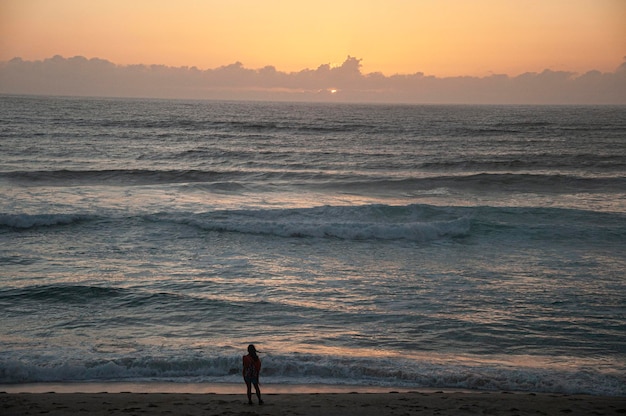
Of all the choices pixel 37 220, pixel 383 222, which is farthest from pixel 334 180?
pixel 37 220

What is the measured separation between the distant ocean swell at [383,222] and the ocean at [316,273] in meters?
0.10

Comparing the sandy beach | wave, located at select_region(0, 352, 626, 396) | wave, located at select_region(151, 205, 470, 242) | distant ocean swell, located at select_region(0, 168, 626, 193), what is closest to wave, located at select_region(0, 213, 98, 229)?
wave, located at select_region(151, 205, 470, 242)

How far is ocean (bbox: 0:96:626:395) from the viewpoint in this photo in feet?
38.1

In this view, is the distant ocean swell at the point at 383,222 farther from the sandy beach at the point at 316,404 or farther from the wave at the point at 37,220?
the sandy beach at the point at 316,404

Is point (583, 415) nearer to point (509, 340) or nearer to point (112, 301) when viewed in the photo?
point (509, 340)

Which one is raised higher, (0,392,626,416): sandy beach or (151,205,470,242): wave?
(151,205,470,242): wave

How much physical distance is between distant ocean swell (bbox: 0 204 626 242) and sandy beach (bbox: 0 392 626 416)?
1362cm

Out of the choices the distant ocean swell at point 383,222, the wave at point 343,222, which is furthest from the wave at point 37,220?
the wave at point 343,222

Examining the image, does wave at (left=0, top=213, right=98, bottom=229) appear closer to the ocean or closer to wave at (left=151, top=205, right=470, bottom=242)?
the ocean

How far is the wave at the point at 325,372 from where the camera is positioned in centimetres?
1088

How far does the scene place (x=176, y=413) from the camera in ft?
29.8

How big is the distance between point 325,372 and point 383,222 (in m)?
14.6

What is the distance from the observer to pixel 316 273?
18219 mm

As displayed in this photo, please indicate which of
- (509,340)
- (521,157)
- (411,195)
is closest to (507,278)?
(509,340)
